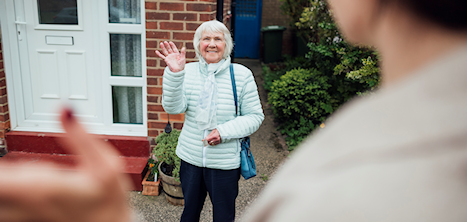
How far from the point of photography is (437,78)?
16.6 inches

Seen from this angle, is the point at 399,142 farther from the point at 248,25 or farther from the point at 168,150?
the point at 248,25

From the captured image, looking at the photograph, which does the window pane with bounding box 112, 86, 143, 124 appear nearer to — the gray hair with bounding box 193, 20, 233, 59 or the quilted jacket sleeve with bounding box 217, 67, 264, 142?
the gray hair with bounding box 193, 20, 233, 59

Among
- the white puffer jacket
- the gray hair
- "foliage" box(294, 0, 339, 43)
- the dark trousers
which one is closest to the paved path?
the dark trousers

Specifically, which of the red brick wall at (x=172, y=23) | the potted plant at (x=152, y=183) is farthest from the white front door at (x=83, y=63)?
the potted plant at (x=152, y=183)

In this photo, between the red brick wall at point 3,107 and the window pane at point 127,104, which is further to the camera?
the window pane at point 127,104

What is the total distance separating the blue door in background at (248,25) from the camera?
11.4m

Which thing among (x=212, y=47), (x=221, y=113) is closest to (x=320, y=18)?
(x=212, y=47)

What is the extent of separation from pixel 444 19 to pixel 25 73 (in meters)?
4.49

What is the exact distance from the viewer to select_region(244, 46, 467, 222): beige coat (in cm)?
39

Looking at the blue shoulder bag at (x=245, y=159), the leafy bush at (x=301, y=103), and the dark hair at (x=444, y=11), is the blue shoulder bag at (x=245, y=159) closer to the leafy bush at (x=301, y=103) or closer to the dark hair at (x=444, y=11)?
the dark hair at (x=444, y=11)

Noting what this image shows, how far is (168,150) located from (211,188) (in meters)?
1.06

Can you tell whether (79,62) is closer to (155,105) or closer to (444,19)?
(155,105)

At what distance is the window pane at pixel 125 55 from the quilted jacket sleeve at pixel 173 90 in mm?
1596

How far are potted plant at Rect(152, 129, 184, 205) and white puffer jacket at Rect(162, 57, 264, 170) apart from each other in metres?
0.84
